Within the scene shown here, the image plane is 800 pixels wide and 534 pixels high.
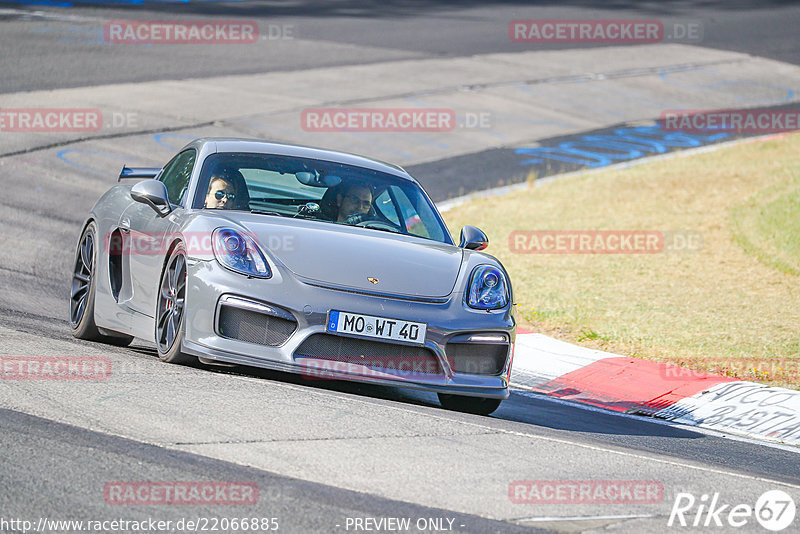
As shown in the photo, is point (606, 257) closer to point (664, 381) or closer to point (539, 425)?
point (664, 381)

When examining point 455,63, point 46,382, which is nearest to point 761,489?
point 46,382

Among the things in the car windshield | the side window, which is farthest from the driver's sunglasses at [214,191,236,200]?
the side window

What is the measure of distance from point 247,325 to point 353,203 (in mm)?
1459

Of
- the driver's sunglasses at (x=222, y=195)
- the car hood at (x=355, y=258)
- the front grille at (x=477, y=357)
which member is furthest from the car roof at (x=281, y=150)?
the front grille at (x=477, y=357)

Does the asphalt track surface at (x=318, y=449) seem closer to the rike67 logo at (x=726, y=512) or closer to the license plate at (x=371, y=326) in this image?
the rike67 logo at (x=726, y=512)

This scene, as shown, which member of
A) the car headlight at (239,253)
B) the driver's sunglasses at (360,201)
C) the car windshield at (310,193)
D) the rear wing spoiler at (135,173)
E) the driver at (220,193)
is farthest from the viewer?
the rear wing spoiler at (135,173)

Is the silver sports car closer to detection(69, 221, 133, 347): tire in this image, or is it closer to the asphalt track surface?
detection(69, 221, 133, 347): tire

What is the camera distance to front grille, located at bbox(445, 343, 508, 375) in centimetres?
627

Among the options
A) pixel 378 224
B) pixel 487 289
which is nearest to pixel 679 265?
pixel 378 224

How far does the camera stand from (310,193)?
283 inches

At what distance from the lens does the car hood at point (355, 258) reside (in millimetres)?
6156

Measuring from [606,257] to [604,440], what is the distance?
7127 mm

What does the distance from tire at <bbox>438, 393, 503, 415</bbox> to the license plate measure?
2.89 feet

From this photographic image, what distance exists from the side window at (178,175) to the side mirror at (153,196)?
198 mm
